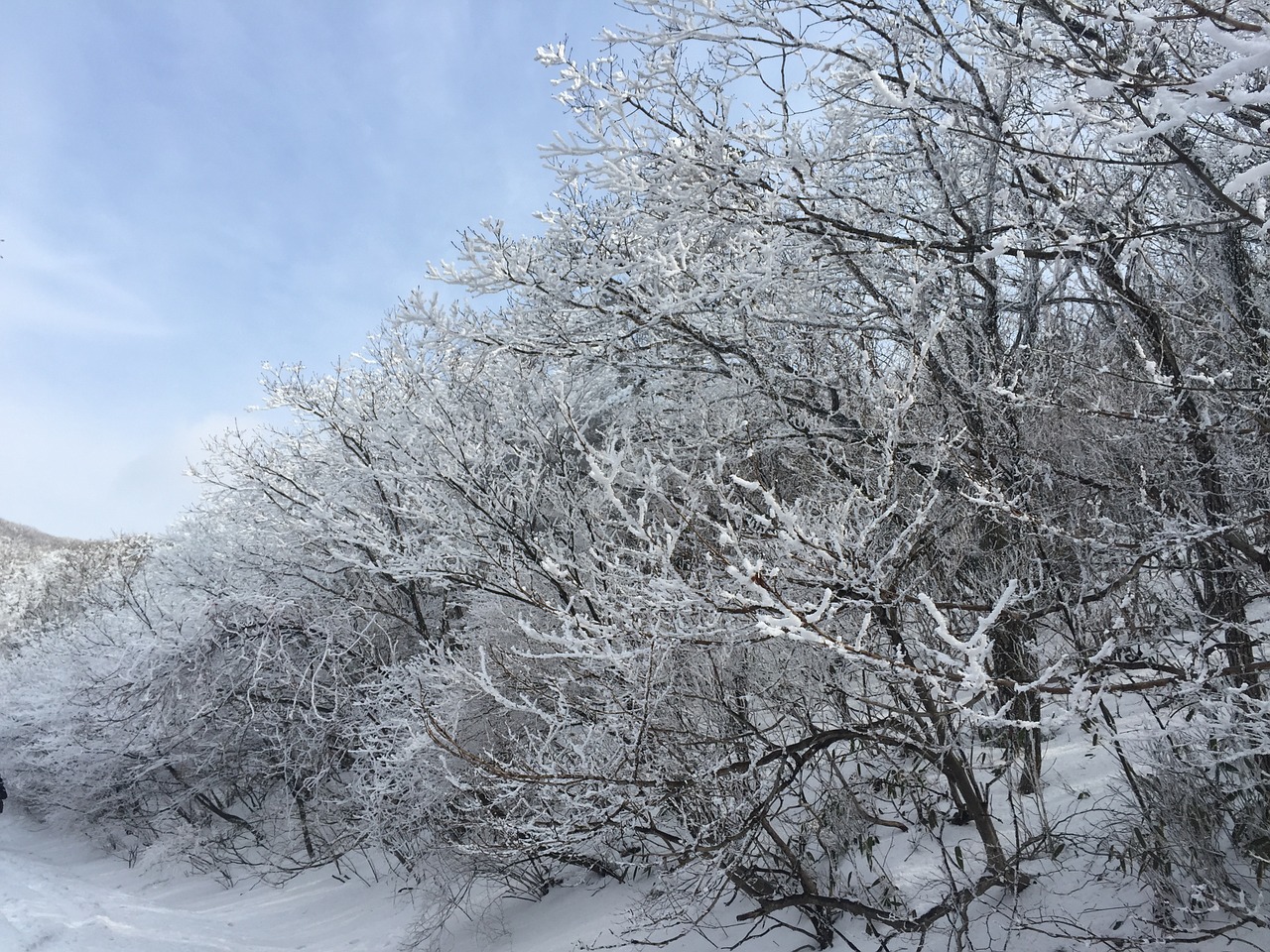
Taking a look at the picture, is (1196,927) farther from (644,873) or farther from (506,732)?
(506,732)

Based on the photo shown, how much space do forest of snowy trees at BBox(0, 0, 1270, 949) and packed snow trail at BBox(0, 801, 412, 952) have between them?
2.23 m

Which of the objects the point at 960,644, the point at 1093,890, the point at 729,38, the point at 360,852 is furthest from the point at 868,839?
the point at 360,852

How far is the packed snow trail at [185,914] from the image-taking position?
8469mm

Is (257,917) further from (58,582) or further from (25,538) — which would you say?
(25,538)

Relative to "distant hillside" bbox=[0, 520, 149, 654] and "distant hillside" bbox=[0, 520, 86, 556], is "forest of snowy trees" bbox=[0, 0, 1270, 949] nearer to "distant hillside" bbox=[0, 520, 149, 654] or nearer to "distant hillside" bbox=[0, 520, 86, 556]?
"distant hillside" bbox=[0, 520, 149, 654]

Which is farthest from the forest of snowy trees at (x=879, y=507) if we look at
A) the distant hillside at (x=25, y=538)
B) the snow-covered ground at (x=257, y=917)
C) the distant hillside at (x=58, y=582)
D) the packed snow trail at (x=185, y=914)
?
the distant hillside at (x=25, y=538)

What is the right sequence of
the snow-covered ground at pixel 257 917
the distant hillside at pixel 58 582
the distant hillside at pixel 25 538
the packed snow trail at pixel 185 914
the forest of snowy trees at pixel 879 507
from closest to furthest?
the forest of snowy trees at pixel 879 507 < the snow-covered ground at pixel 257 917 < the packed snow trail at pixel 185 914 < the distant hillside at pixel 58 582 < the distant hillside at pixel 25 538

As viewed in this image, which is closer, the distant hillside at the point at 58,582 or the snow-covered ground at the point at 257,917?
the snow-covered ground at the point at 257,917

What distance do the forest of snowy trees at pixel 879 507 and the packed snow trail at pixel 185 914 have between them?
2225 millimetres

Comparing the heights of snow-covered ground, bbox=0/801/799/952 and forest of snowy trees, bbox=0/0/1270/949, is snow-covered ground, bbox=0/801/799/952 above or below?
below

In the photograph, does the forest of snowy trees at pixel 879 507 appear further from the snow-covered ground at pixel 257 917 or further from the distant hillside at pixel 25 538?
the distant hillside at pixel 25 538

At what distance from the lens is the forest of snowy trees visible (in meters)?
3.65

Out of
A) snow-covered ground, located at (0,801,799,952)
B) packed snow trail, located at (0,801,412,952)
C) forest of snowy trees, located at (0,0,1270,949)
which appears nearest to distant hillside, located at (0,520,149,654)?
packed snow trail, located at (0,801,412,952)

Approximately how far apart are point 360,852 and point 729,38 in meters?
13.0
